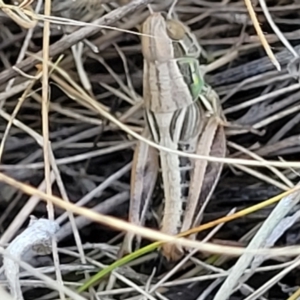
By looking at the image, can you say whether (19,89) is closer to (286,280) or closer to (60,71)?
(60,71)

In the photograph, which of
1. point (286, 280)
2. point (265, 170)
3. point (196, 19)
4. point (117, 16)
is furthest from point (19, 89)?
point (286, 280)

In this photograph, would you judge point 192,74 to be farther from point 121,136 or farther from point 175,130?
point 121,136

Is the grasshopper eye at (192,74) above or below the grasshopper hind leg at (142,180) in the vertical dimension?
above

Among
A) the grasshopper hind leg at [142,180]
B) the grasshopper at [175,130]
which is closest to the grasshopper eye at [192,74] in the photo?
the grasshopper at [175,130]

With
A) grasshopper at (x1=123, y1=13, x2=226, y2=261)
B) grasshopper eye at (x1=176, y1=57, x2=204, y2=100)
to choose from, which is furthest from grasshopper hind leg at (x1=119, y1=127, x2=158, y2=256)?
grasshopper eye at (x1=176, y1=57, x2=204, y2=100)

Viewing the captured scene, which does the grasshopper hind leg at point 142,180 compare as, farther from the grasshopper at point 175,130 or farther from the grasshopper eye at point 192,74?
the grasshopper eye at point 192,74

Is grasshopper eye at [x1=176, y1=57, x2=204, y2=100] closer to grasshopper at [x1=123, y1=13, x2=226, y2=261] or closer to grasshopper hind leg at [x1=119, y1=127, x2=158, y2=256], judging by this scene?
grasshopper at [x1=123, y1=13, x2=226, y2=261]
